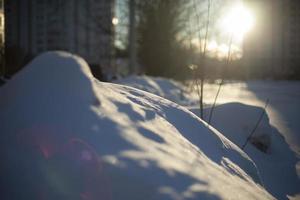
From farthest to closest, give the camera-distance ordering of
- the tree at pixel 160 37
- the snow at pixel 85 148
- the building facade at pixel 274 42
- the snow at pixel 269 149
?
the building facade at pixel 274 42 → the tree at pixel 160 37 → the snow at pixel 269 149 → the snow at pixel 85 148

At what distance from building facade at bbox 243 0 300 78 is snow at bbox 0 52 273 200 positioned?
54.7 m

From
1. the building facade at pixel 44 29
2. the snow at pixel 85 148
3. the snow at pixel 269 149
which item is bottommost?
the snow at pixel 269 149

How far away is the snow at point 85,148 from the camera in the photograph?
1.45 m

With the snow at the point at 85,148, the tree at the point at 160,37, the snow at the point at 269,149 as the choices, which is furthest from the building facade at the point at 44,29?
the snow at the point at 85,148

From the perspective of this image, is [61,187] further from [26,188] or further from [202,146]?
[202,146]

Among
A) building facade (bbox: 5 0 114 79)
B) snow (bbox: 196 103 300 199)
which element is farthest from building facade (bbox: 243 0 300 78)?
snow (bbox: 196 103 300 199)

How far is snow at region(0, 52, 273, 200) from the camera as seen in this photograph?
4.77ft

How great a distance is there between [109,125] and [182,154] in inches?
15.6

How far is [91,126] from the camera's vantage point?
1.62 metres

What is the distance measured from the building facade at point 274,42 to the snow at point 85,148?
54.7 meters

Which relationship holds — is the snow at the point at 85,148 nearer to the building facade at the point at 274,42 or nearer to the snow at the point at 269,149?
the snow at the point at 269,149

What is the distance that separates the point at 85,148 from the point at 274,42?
60980 mm

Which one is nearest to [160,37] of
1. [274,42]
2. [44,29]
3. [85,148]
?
[85,148]

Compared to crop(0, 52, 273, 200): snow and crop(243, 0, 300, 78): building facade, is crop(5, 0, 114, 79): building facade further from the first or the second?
crop(0, 52, 273, 200): snow
